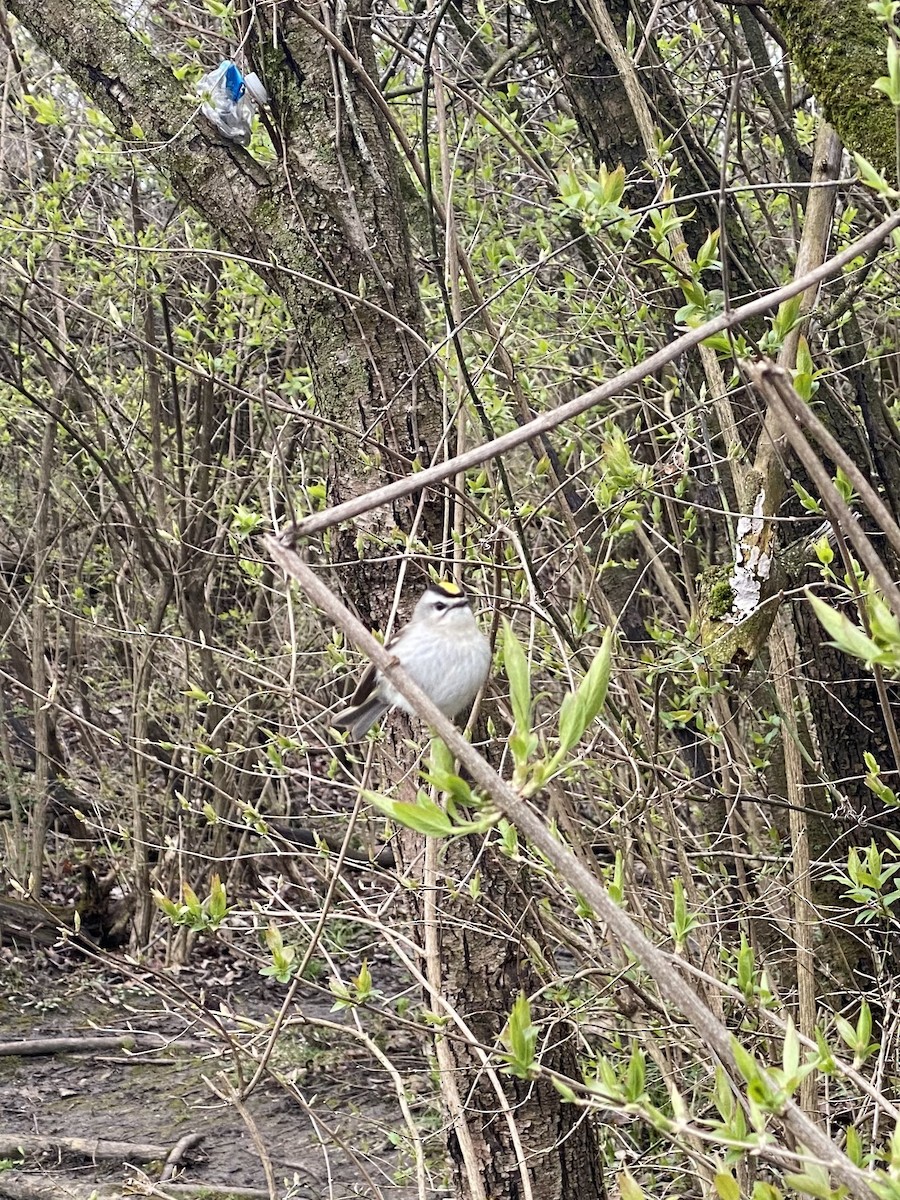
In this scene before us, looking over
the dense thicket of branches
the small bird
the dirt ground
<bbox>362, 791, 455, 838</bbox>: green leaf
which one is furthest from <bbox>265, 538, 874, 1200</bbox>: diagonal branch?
the dirt ground

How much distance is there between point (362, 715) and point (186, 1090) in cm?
425

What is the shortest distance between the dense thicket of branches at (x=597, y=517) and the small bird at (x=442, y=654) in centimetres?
8

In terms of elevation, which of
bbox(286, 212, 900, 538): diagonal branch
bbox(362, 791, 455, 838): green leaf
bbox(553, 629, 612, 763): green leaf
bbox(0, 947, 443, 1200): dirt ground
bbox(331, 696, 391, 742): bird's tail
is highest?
bbox(286, 212, 900, 538): diagonal branch

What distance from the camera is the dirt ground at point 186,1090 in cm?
540

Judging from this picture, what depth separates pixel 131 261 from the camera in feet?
18.7

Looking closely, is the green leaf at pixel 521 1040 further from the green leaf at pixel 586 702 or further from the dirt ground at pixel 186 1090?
the dirt ground at pixel 186 1090

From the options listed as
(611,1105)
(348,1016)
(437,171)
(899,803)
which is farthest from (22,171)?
(611,1105)

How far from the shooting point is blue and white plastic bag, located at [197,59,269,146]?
327cm

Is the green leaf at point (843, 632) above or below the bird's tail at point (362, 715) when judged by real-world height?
above

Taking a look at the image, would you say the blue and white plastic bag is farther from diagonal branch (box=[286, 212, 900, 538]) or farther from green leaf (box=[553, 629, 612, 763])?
green leaf (box=[553, 629, 612, 763])

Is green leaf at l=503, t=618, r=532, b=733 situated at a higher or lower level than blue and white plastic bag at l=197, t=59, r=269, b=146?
lower

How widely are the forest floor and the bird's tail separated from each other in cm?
253

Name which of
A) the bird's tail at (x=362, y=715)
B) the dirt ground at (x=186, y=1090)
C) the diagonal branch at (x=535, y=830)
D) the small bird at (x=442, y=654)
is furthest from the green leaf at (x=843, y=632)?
the dirt ground at (x=186, y=1090)

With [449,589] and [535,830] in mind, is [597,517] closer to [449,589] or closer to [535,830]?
[449,589]
